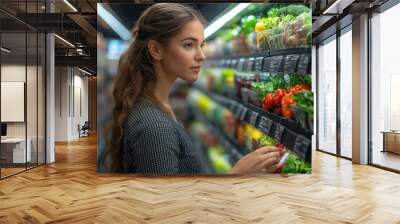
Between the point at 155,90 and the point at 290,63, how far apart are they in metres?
2.21

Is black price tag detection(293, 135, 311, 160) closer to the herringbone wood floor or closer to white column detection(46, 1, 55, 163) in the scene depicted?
the herringbone wood floor

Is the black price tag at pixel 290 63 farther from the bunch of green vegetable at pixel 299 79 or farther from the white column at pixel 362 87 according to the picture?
the white column at pixel 362 87

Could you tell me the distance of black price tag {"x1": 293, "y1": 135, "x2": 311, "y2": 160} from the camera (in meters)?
6.45

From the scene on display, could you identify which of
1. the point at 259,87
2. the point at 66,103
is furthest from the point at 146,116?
the point at 66,103

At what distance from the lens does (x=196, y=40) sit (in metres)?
6.20

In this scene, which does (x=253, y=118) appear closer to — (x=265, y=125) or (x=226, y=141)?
(x=265, y=125)

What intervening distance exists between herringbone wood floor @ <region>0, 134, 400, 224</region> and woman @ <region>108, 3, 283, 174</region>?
36 cm

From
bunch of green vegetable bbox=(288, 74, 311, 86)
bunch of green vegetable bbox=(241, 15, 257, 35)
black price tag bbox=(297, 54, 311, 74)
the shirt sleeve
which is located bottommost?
the shirt sleeve

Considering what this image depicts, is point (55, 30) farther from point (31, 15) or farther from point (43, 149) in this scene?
Result: point (43, 149)

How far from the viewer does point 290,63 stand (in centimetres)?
655

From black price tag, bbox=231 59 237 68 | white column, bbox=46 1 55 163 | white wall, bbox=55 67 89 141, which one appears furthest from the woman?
white wall, bbox=55 67 89 141

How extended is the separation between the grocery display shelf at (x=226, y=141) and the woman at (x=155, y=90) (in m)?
0.37

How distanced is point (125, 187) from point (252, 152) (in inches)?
80.8

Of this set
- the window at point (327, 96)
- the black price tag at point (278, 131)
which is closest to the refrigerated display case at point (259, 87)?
the black price tag at point (278, 131)
